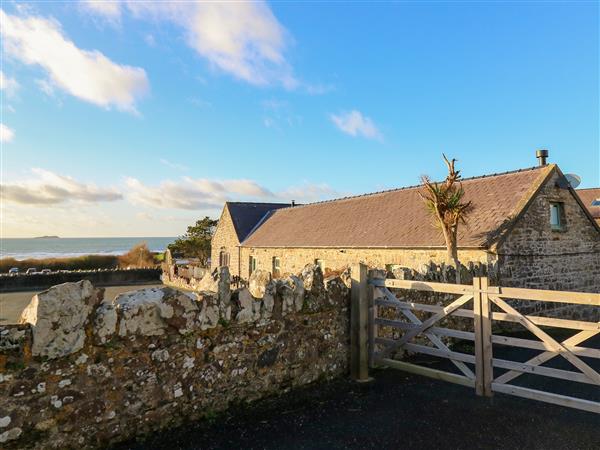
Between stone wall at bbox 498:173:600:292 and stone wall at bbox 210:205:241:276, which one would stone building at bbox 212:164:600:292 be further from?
stone wall at bbox 210:205:241:276

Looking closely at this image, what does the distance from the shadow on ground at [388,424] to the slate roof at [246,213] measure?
22.3m

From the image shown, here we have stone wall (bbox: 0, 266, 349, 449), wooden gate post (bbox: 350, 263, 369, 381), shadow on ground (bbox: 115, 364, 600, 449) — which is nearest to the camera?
stone wall (bbox: 0, 266, 349, 449)

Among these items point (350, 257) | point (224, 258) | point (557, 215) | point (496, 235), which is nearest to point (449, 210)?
point (496, 235)

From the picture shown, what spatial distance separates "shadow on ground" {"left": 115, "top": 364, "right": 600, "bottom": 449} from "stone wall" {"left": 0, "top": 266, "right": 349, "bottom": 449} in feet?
0.85

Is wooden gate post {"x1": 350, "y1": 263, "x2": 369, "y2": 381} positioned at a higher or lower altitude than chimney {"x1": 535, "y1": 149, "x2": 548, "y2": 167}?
lower

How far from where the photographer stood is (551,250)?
12852 millimetres

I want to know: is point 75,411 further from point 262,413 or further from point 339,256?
point 339,256

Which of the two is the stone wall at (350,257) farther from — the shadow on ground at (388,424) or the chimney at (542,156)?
the chimney at (542,156)

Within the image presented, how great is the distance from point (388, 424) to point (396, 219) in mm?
12922

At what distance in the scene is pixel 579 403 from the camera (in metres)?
4.22

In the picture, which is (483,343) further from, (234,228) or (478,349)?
(234,228)

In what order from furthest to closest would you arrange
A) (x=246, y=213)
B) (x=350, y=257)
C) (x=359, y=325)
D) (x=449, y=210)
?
(x=246, y=213), (x=350, y=257), (x=449, y=210), (x=359, y=325)

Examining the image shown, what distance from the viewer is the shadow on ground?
412 cm

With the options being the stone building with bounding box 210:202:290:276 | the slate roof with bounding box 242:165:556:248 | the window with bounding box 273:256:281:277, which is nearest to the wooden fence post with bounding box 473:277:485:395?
the slate roof with bounding box 242:165:556:248
